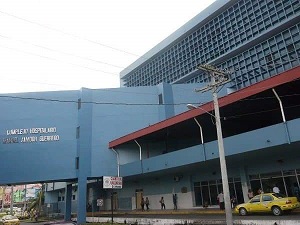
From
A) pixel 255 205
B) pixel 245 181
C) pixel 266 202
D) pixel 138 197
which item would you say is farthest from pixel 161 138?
pixel 266 202

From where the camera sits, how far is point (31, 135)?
1375 inches

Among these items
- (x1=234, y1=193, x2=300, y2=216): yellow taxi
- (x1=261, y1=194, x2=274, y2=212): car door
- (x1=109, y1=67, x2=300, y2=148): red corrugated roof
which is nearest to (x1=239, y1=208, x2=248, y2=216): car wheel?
(x1=234, y1=193, x2=300, y2=216): yellow taxi

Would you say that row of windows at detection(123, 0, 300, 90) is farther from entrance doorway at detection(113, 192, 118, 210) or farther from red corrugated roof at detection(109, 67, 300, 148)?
red corrugated roof at detection(109, 67, 300, 148)

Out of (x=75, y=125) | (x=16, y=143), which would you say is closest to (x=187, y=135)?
(x=75, y=125)

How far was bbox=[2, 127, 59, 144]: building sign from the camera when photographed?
3453 cm

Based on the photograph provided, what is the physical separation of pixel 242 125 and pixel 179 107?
37.9ft

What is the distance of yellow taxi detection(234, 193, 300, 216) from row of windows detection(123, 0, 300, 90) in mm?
35351

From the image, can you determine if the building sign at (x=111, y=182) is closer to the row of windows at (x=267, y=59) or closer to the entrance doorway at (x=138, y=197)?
the entrance doorway at (x=138, y=197)

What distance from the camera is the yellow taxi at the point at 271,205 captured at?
19469mm

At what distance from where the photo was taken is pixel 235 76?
2080 inches

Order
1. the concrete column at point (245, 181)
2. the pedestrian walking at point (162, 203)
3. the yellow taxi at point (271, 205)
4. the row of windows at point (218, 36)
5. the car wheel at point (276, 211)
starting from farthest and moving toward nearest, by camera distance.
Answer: the row of windows at point (218, 36) → the pedestrian walking at point (162, 203) → the concrete column at point (245, 181) → the car wheel at point (276, 211) → the yellow taxi at point (271, 205)

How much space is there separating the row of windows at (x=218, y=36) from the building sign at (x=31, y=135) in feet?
110

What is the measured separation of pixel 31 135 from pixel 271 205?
26225 millimetres

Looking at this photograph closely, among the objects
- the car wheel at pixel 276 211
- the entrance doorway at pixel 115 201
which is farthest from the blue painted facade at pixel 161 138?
the car wheel at pixel 276 211
